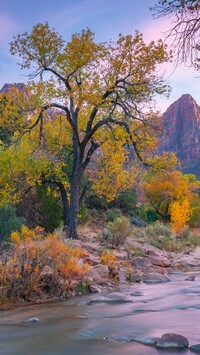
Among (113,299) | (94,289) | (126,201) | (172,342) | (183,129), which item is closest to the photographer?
(172,342)

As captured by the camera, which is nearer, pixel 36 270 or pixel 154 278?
pixel 36 270

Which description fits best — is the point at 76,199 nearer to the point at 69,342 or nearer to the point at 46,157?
the point at 46,157

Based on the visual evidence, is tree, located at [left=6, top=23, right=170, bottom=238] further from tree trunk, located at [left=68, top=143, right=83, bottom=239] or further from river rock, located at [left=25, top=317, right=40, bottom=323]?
river rock, located at [left=25, top=317, right=40, bottom=323]

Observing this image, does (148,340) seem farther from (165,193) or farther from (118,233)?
(165,193)

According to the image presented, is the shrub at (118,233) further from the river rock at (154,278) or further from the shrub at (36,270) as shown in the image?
the shrub at (36,270)

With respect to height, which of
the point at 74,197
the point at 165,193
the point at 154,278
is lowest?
the point at 154,278

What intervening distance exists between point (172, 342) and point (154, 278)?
777 cm

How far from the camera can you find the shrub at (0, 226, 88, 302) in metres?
9.59

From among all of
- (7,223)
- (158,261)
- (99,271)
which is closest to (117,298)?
(99,271)

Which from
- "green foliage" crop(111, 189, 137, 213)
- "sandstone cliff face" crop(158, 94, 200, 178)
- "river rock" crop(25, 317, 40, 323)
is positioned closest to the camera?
"river rock" crop(25, 317, 40, 323)

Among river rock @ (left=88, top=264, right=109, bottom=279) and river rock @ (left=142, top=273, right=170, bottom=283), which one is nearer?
river rock @ (left=88, top=264, right=109, bottom=279)

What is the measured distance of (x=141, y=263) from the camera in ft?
50.8

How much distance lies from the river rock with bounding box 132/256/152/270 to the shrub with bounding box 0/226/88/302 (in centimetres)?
430

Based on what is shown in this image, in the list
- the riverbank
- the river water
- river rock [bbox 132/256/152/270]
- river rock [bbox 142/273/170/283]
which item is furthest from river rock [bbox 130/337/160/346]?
river rock [bbox 132/256/152/270]
